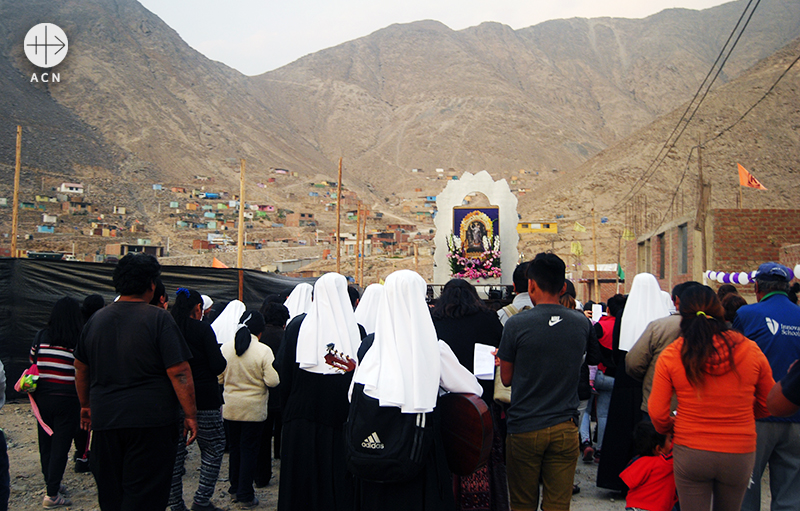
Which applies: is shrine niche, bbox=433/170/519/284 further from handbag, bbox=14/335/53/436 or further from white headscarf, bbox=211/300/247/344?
handbag, bbox=14/335/53/436

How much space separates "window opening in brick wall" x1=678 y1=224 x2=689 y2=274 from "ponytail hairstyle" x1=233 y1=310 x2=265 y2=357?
673 inches

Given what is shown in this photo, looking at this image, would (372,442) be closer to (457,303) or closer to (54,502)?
(457,303)

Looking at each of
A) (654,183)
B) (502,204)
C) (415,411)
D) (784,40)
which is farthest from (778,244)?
(784,40)

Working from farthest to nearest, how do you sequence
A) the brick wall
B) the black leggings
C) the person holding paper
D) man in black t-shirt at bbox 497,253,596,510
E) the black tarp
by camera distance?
the brick wall → the black tarp → the black leggings → the person holding paper → man in black t-shirt at bbox 497,253,596,510

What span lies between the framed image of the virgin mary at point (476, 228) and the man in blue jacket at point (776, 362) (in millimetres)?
12358

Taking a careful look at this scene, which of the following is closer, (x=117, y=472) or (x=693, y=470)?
(x=693, y=470)

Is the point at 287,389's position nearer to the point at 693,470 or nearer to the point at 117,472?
the point at 117,472

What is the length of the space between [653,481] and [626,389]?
1151 millimetres

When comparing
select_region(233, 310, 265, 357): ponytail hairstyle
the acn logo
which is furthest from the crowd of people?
the acn logo

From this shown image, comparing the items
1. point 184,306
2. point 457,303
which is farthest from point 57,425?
point 457,303

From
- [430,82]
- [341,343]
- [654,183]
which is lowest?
[341,343]

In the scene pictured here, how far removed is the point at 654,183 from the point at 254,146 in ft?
226

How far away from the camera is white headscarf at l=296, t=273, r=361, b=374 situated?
4.02 metres

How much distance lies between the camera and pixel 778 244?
15.6m
